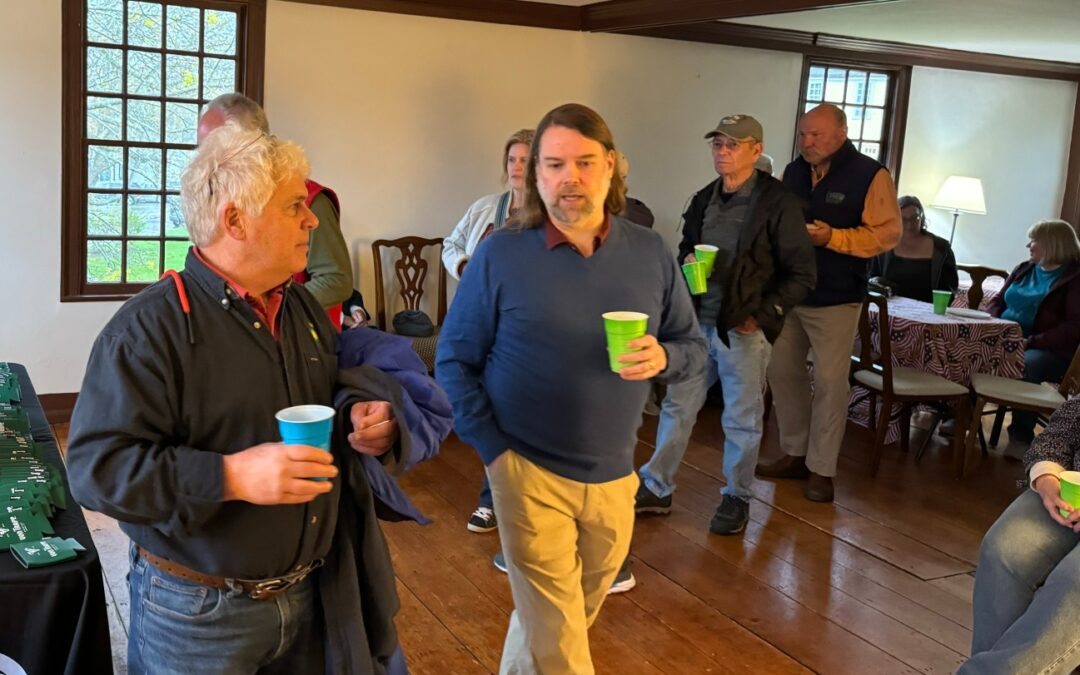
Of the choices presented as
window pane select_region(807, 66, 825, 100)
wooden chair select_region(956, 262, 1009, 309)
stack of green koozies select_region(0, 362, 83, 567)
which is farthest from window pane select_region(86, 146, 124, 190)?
wooden chair select_region(956, 262, 1009, 309)

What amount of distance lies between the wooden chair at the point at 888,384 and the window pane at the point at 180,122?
11.6 ft

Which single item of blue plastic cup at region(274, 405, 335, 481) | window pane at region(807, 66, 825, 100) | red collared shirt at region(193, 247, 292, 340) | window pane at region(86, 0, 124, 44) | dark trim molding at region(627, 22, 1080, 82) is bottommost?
blue plastic cup at region(274, 405, 335, 481)

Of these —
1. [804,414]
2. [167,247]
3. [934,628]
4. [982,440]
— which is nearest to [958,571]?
[934,628]

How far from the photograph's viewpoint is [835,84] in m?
7.65

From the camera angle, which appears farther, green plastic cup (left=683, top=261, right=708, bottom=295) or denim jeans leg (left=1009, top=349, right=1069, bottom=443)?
denim jeans leg (left=1009, top=349, right=1069, bottom=443)

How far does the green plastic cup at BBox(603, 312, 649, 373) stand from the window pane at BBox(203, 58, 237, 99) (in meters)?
3.88

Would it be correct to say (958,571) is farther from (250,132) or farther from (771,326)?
(250,132)

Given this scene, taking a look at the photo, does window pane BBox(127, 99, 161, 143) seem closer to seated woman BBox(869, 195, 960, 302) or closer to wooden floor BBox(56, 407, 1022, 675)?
wooden floor BBox(56, 407, 1022, 675)

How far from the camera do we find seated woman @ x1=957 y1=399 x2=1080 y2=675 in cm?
253

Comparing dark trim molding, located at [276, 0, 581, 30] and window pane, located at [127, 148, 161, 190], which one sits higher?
dark trim molding, located at [276, 0, 581, 30]

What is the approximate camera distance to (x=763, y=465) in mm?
4973

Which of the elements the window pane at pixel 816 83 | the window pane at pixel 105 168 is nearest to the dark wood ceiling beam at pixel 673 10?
the window pane at pixel 816 83

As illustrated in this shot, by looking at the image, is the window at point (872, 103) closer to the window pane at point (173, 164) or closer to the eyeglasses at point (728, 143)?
the eyeglasses at point (728, 143)

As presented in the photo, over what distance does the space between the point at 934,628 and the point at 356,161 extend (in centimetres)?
379
